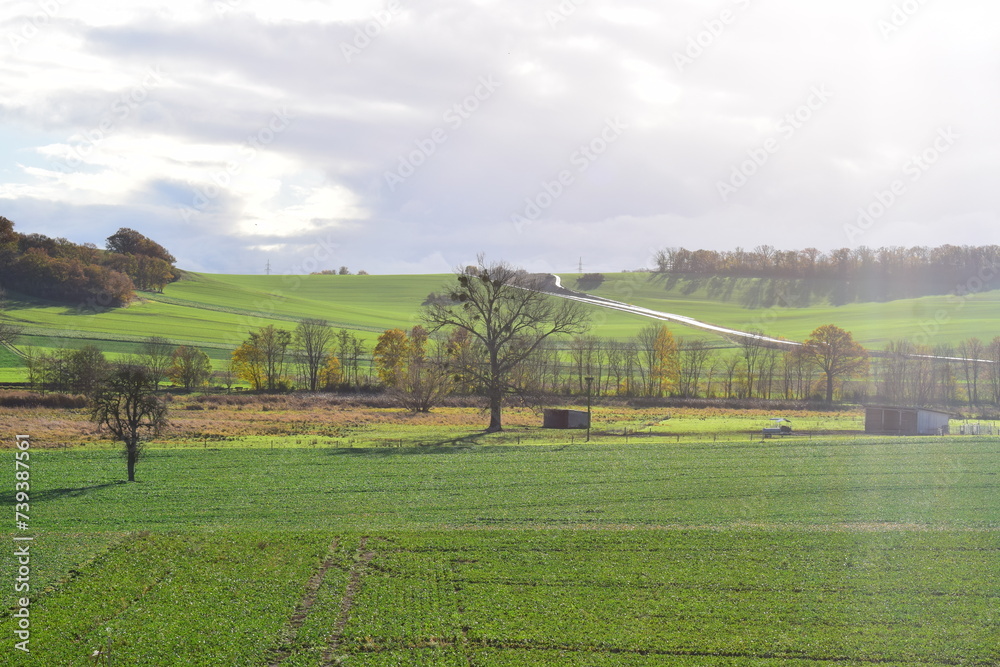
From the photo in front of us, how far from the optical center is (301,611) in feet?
60.0

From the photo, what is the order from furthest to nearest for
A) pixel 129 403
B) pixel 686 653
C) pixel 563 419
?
pixel 563 419, pixel 129 403, pixel 686 653

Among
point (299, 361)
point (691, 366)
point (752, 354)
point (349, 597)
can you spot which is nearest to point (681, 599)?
point (349, 597)

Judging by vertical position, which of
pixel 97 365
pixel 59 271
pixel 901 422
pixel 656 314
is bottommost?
pixel 901 422

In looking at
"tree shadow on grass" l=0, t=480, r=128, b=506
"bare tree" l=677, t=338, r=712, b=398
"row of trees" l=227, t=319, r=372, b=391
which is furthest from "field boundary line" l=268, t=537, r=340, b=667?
"bare tree" l=677, t=338, r=712, b=398

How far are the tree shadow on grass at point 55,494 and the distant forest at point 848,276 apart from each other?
160681 millimetres

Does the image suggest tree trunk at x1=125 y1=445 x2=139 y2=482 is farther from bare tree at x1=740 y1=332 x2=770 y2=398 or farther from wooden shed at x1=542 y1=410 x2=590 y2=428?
bare tree at x1=740 y1=332 x2=770 y2=398

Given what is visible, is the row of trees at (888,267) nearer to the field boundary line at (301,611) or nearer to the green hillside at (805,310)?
the green hillside at (805,310)

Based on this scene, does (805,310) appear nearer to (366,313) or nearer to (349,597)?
(366,313)

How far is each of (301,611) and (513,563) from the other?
6.30 metres

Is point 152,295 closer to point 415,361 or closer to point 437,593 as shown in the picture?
point 415,361

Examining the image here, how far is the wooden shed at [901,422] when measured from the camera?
58281 millimetres

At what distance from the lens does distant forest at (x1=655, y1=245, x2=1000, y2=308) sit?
17538cm

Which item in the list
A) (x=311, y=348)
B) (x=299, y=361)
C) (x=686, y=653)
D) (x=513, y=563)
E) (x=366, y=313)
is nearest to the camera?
(x=686, y=653)

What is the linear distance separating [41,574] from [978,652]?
21.8 metres
